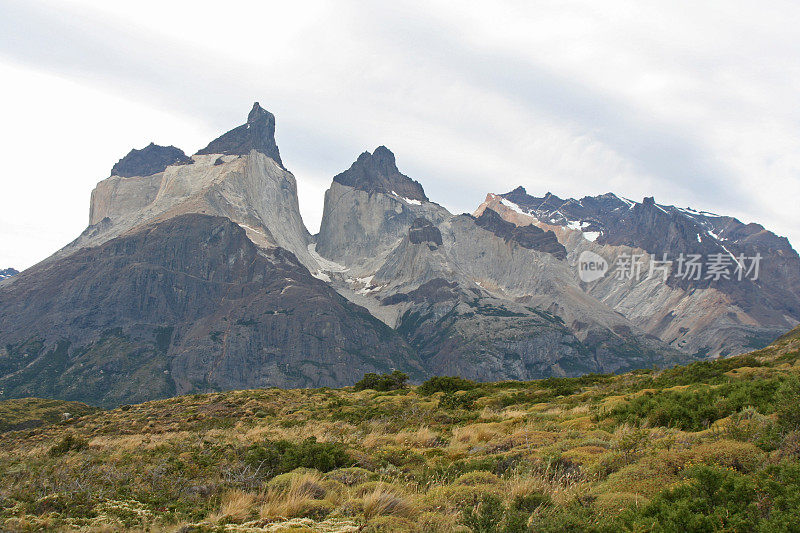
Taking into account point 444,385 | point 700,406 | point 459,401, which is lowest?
point 444,385

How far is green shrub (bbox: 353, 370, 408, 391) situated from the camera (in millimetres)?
49781

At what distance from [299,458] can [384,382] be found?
35584mm

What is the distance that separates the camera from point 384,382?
50250 millimetres

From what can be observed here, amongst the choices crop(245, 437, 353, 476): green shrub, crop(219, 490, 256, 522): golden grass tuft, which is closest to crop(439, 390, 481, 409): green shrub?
crop(245, 437, 353, 476): green shrub

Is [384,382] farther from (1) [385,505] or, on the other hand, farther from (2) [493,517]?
(2) [493,517]

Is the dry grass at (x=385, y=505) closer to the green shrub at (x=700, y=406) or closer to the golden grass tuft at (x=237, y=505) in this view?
the golden grass tuft at (x=237, y=505)

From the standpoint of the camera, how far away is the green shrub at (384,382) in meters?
49.8

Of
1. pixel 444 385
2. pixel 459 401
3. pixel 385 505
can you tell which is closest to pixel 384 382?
pixel 444 385

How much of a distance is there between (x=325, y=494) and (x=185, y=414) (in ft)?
102

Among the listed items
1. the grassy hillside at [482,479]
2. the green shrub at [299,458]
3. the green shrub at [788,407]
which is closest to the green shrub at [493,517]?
the grassy hillside at [482,479]

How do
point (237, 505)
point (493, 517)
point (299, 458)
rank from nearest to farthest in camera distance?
point (493, 517)
point (237, 505)
point (299, 458)

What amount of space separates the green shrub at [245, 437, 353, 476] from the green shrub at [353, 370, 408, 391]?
33.4 metres

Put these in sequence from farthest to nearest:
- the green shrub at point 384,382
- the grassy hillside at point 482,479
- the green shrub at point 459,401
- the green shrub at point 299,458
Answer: the green shrub at point 384,382, the green shrub at point 459,401, the green shrub at point 299,458, the grassy hillside at point 482,479

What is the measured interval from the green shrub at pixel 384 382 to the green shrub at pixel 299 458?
33.4 metres
